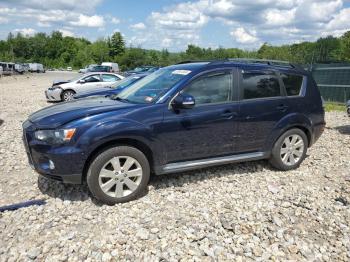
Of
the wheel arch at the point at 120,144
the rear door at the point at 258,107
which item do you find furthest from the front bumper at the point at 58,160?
the rear door at the point at 258,107

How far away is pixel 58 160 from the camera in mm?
4316

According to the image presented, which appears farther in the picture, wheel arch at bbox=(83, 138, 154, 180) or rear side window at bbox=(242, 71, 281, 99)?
rear side window at bbox=(242, 71, 281, 99)

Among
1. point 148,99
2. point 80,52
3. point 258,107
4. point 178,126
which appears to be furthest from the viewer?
point 80,52

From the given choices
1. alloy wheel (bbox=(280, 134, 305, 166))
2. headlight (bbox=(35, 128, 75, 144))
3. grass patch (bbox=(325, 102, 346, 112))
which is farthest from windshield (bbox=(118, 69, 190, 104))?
grass patch (bbox=(325, 102, 346, 112))

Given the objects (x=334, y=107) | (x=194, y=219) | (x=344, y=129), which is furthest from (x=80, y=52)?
(x=194, y=219)

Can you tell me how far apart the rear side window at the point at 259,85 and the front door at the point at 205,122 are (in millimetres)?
275

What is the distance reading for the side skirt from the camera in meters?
4.92

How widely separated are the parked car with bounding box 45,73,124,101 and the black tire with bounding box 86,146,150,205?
12.1 meters

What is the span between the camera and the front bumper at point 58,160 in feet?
14.1

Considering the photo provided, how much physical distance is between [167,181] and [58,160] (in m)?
1.75

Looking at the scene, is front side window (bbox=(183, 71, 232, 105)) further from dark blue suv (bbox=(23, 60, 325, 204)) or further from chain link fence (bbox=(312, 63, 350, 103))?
chain link fence (bbox=(312, 63, 350, 103))

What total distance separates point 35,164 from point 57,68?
93.6 metres

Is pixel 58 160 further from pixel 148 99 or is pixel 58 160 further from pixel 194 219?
pixel 194 219

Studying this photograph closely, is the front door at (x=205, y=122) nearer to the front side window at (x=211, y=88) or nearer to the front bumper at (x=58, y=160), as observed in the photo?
the front side window at (x=211, y=88)
